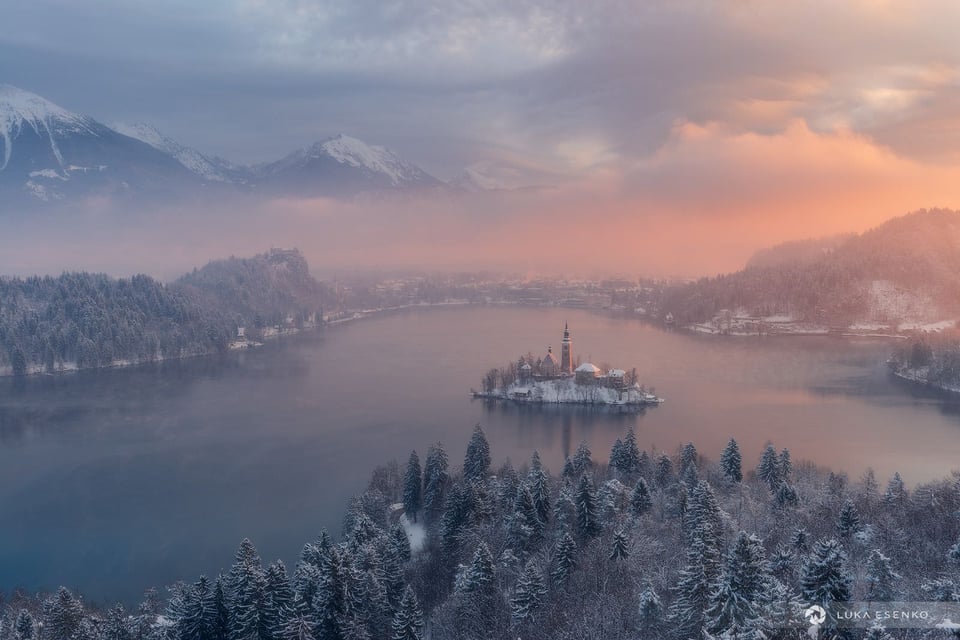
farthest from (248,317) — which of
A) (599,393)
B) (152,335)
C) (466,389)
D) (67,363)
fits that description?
(599,393)

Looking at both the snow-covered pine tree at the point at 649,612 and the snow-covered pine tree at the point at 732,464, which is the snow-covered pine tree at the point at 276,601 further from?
the snow-covered pine tree at the point at 732,464

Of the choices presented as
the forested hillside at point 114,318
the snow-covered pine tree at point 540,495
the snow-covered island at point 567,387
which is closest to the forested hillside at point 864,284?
the snow-covered island at point 567,387

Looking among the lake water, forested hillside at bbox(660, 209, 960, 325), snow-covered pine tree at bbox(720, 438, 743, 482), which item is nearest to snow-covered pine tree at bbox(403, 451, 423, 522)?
the lake water

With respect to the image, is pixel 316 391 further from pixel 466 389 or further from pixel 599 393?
pixel 599 393

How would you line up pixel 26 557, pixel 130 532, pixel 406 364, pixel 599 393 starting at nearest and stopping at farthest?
pixel 26 557 < pixel 130 532 < pixel 599 393 < pixel 406 364

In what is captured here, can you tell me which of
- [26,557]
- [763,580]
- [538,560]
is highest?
[763,580]

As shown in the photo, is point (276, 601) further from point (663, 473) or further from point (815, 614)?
point (663, 473)
